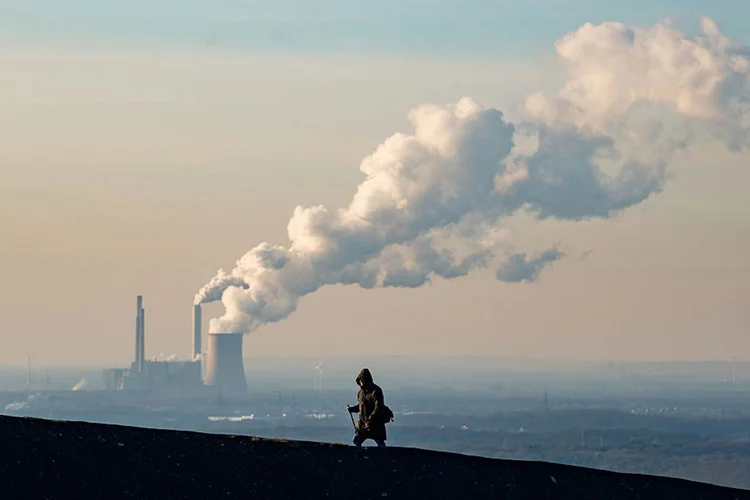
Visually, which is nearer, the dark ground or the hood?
the dark ground

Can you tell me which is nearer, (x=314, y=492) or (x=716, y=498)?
(x=314, y=492)

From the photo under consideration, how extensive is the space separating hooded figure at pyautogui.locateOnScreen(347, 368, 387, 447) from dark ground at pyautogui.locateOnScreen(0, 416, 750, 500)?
830 millimetres

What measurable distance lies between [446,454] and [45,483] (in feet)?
31.4

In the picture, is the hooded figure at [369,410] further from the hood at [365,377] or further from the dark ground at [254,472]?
the dark ground at [254,472]

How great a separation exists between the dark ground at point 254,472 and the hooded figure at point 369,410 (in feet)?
2.72

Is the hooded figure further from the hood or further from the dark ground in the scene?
the dark ground

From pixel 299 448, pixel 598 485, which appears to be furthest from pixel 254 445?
pixel 598 485

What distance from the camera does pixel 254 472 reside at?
32.5 metres

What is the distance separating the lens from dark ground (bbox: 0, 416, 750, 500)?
30.8 meters

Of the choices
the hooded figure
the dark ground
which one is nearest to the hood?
the hooded figure

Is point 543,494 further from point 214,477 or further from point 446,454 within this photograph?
point 214,477

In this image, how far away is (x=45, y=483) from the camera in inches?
1190

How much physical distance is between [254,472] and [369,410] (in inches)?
152

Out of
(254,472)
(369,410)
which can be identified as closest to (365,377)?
(369,410)
